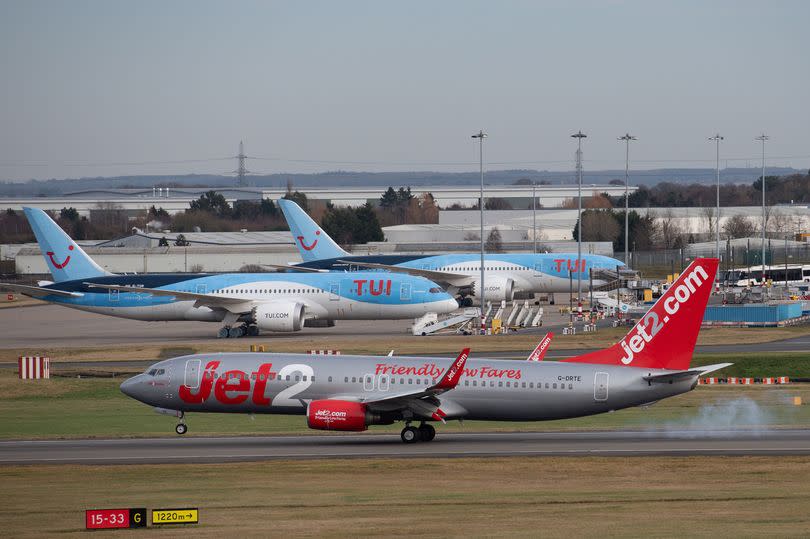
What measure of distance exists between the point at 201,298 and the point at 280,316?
20.3 feet

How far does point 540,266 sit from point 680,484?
83.6m

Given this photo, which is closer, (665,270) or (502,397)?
(502,397)

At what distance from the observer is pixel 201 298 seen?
3457 inches

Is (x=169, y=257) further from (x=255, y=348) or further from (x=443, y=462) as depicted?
(x=443, y=462)

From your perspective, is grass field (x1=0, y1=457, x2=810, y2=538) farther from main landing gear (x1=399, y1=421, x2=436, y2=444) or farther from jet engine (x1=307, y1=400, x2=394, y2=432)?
main landing gear (x1=399, y1=421, x2=436, y2=444)

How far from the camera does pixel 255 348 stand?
75125mm

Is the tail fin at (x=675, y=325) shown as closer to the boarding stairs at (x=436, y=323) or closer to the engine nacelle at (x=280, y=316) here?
the engine nacelle at (x=280, y=316)

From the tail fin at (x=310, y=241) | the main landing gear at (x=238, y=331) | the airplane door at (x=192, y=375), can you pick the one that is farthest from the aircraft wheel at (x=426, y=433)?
the tail fin at (x=310, y=241)

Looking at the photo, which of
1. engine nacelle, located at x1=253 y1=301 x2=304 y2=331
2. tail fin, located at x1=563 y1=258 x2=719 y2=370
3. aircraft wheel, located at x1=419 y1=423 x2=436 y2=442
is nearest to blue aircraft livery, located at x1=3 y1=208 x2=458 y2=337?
engine nacelle, located at x1=253 y1=301 x2=304 y2=331

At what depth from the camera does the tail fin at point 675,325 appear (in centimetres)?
4003

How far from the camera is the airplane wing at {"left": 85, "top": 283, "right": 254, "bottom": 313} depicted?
87.6m

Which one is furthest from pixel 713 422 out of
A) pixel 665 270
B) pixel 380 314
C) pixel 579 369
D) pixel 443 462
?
pixel 665 270

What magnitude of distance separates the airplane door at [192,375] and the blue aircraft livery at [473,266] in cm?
7216

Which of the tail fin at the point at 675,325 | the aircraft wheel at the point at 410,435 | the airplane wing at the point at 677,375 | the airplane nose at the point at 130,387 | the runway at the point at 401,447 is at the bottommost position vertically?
the runway at the point at 401,447
